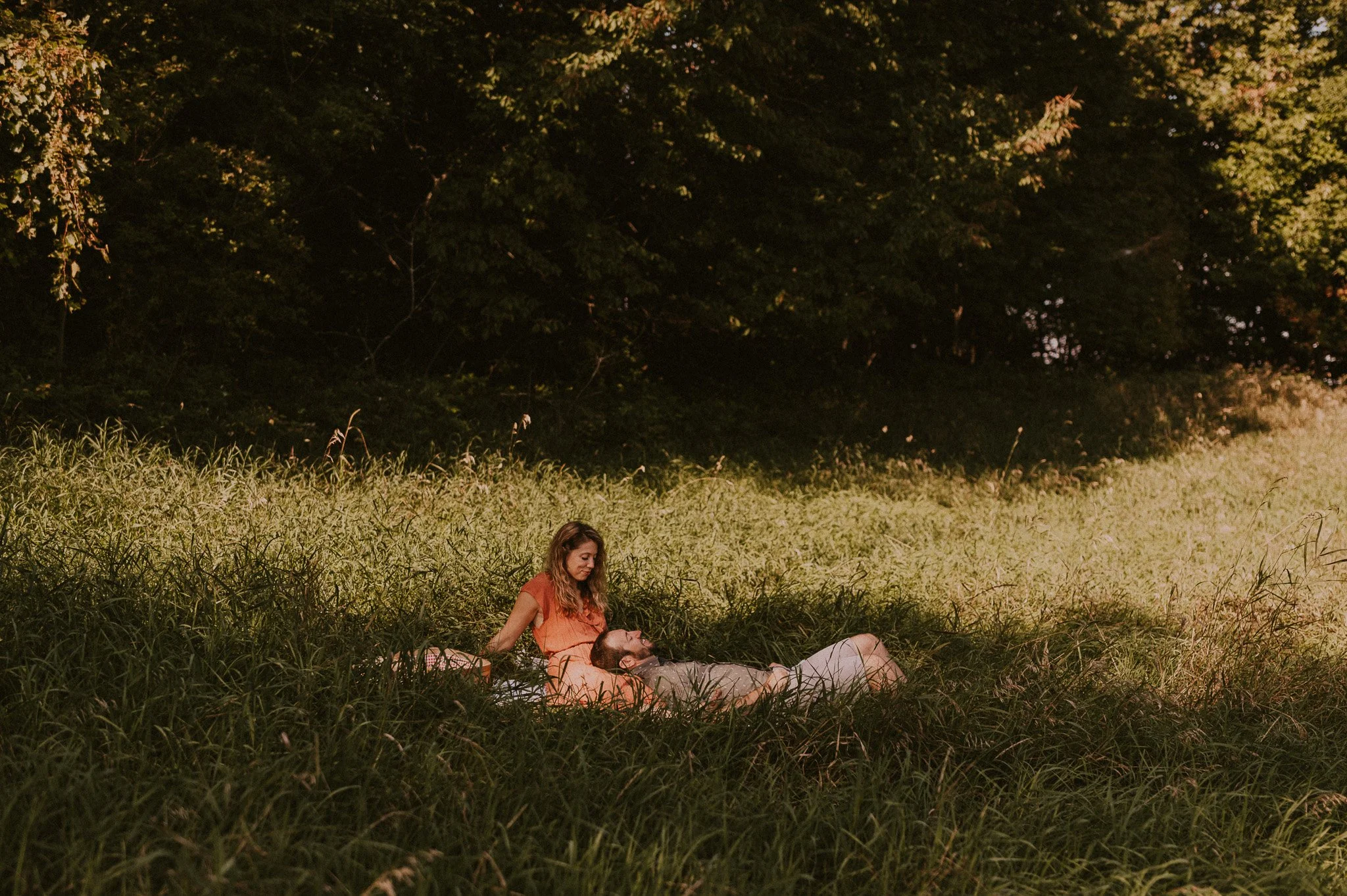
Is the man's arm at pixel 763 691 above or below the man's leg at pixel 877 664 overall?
below

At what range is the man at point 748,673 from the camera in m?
4.02

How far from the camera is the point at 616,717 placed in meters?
3.77

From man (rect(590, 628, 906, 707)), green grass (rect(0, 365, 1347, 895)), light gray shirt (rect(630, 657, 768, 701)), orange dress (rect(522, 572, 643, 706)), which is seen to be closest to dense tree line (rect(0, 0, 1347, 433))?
green grass (rect(0, 365, 1347, 895))

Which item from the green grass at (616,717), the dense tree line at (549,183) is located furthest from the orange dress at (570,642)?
the dense tree line at (549,183)

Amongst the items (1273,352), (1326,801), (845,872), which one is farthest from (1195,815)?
(1273,352)

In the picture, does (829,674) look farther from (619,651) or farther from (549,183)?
(549,183)

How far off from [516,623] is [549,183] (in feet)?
23.5

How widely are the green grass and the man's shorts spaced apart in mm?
146

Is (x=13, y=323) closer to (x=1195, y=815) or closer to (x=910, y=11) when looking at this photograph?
(x=1195, y=815)

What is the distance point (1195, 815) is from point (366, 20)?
34.1 ft

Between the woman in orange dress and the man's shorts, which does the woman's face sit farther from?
the man's shorts

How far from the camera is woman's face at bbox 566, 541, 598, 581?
4.64m

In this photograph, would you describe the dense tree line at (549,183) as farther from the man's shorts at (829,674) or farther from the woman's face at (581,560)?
the man's shorts at (829,674)

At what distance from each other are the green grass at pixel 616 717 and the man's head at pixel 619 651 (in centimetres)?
64
